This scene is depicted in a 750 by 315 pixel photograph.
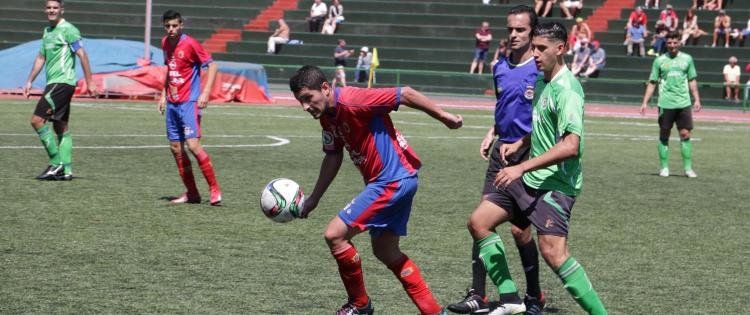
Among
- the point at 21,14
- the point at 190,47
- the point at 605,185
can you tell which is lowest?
the point at 21,14

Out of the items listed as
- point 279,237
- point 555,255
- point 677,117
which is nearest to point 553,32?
point 555,255

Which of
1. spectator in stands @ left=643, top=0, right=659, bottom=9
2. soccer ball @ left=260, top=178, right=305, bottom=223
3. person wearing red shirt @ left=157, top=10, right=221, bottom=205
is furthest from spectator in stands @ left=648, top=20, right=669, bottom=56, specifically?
soccer ball @ left=260, top=178, right=305, bottom=223

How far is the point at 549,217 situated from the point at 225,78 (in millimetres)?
27706

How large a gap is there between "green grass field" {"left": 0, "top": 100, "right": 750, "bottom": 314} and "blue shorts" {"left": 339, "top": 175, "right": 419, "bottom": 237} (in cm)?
85

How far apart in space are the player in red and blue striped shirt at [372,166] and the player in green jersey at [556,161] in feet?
1.82

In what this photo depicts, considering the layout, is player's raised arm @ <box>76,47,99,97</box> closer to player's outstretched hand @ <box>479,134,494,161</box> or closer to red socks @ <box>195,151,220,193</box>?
red socks @ <box>195,151,220,193</box>

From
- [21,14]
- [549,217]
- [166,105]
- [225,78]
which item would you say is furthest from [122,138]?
[21,14]

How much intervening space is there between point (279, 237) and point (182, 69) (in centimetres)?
267

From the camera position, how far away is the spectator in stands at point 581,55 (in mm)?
39656

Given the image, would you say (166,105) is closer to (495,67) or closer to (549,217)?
(495,67)

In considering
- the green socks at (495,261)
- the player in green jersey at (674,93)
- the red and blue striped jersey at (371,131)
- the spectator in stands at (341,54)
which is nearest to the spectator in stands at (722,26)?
the spectator in stands at (341,54)

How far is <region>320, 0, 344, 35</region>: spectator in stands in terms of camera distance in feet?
150

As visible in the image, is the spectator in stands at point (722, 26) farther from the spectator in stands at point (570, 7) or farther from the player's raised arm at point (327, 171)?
the player's raised arm at point (327, 171)

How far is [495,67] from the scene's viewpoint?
349 inches
